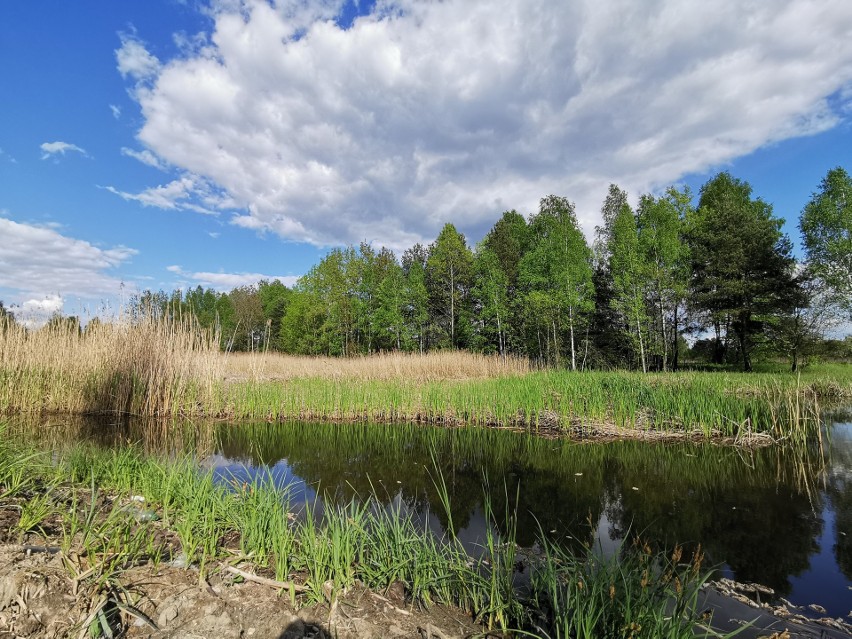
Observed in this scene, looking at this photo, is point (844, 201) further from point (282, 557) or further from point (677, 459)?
point (282, 557)

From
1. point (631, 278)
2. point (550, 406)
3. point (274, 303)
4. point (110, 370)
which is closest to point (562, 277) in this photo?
point (631, 278)

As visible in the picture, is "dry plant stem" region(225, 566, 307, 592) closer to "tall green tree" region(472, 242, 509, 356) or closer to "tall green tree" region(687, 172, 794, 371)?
"tall green tree" region(472, 242, 509, 356)

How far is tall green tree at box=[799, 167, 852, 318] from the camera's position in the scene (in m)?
20.2

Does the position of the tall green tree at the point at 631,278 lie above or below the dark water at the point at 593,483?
above

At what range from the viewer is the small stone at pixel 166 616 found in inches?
79.1

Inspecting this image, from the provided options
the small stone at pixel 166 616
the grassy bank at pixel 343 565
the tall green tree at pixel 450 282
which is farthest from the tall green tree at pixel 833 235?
the small stone at pixel 166 616

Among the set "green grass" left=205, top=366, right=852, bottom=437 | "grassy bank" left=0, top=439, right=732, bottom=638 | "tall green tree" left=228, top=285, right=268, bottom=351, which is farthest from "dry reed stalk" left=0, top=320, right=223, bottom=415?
"tall green tree" left=228, top=285, right=268, bottom=351

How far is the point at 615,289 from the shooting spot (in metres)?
25.6

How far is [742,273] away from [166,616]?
28.5 metres

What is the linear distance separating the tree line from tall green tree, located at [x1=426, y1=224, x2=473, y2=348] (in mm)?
111

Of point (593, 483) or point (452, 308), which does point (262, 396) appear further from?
point (452, 308)

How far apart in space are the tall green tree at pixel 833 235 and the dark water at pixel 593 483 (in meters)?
16.3

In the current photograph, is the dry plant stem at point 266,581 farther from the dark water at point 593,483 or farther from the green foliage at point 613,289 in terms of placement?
the green foliage at point 613,289

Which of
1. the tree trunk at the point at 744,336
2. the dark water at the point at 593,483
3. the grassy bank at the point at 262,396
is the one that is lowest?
the dark water at the point at 593,483
